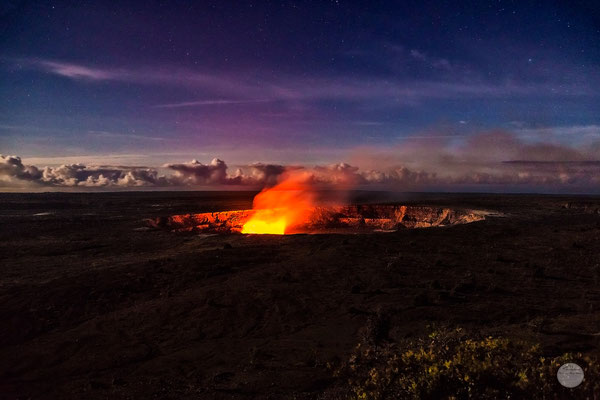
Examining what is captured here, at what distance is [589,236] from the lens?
31.5m

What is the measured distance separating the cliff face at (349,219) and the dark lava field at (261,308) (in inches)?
755

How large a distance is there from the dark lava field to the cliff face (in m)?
19.2

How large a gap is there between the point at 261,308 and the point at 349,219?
38691 mm

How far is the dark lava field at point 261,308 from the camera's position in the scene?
11.0 meters

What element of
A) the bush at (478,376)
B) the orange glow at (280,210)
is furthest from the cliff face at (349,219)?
the bush at (478,376)

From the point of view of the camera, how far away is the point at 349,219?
54.2 metres

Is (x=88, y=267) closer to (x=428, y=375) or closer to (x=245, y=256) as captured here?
(x=245, y=256)

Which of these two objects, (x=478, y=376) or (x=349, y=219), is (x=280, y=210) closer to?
(x=349, y=219)

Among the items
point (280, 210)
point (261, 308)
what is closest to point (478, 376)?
point (261, 308)

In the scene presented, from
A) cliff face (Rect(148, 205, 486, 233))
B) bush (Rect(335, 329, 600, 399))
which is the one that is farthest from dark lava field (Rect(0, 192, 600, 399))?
cliff face (Rect(148, 205, 486, 233))

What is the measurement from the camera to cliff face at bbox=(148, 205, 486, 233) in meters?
49.9

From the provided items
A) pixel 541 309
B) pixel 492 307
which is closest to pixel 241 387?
pixel 492 307

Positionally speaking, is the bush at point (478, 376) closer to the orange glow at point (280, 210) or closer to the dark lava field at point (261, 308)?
the dark lava field at point (261, 308)

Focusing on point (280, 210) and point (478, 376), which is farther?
point (280, 210)
